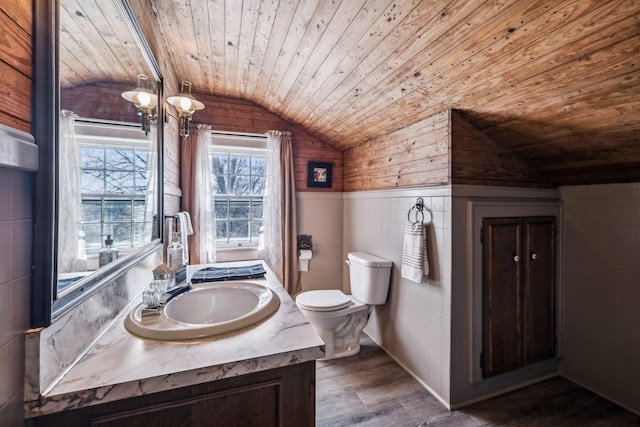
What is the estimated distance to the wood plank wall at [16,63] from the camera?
53cm

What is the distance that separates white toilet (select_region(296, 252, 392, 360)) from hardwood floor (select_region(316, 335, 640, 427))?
0.27 meters

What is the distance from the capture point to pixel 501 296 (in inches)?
71.8

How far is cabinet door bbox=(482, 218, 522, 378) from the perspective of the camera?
178 cm

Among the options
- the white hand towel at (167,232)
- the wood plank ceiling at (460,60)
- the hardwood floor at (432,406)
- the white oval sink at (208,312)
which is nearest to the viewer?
the white oval sink at (208,312)

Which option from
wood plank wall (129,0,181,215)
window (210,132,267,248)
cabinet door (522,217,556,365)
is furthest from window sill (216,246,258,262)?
cabinet door (522,217,556,365)

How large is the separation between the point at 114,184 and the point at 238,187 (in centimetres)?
190

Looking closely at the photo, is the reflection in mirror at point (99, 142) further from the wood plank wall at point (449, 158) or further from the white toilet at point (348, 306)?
the wood plank wall at point (449, 158)

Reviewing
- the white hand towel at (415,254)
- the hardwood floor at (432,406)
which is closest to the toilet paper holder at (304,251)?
the hardwood floor at (432,406)

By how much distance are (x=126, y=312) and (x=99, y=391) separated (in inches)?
18.9

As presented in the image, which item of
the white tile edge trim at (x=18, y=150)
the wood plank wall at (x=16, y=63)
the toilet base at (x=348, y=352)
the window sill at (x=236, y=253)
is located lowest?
the toilet base at (x=348, y=352)

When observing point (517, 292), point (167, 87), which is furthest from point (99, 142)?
point (517, 292)

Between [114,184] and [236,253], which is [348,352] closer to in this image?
[236,253]

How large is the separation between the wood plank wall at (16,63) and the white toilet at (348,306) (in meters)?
1.89

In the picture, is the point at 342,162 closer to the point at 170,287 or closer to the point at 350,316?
the point at 350,316
